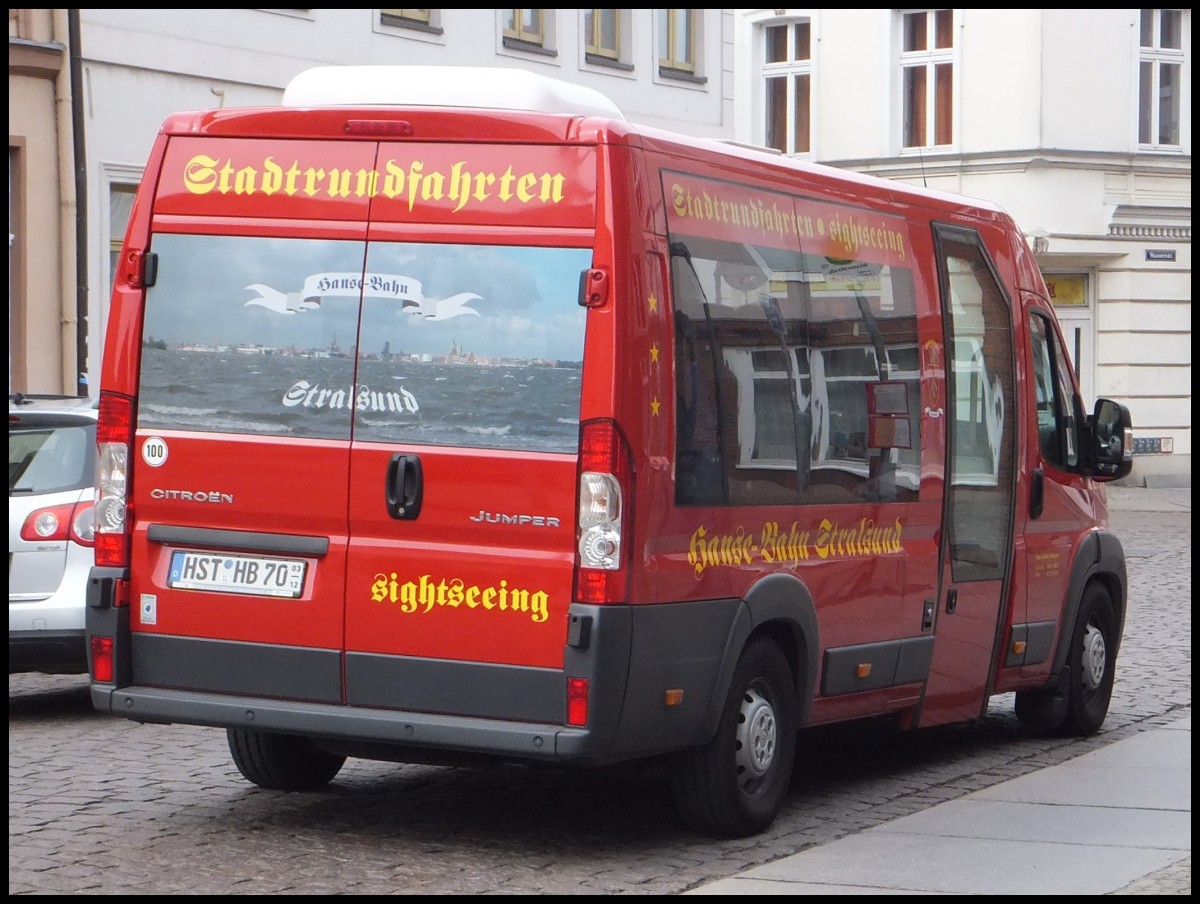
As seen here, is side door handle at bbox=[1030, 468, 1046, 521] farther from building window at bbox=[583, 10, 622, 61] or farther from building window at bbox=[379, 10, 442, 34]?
building window at bbox=[583, 10, 622, 61]

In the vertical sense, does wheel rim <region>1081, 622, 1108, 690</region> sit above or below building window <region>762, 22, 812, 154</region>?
below

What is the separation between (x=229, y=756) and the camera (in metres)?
9.75

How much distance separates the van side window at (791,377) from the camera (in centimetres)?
755

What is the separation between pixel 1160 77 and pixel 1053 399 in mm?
27356

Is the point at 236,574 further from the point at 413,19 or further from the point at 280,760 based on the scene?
the point at 413,19

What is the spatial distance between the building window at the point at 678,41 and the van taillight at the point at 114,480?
22.4m

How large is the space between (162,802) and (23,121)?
14021 mm

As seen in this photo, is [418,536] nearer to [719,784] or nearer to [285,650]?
[285,650]

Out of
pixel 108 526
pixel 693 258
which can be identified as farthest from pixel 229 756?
pixel 693 258

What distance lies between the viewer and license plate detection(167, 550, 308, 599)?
7.49 m

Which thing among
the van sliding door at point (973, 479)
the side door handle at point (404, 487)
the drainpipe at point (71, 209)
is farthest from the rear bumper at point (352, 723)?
the drainpipe at point (71, 209)

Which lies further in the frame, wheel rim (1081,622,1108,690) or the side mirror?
wheel rim (1081,622,1108,690)

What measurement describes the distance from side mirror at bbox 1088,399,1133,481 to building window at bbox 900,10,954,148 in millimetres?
26072

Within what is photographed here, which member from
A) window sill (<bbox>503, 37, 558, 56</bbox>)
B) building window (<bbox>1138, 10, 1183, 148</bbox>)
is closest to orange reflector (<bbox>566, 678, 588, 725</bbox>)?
window sill (<bbox>503, 37, 558, 56</bbox>)
